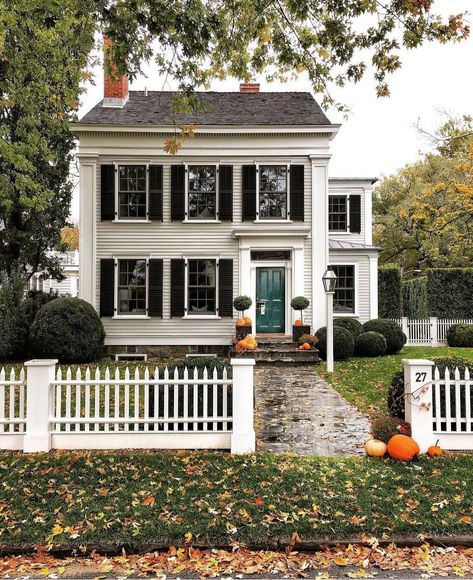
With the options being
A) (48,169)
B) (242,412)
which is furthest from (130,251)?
(242,412)

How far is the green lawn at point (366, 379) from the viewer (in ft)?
25.4

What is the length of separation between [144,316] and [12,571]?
10.5 m

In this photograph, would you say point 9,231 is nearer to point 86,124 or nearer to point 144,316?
point 86,124

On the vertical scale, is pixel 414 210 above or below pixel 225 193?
above

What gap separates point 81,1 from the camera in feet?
18.0

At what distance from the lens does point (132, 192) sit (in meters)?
14.0

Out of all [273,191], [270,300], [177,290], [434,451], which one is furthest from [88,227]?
[434,451]

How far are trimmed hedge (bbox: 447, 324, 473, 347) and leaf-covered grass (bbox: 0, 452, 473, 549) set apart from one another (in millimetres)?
12928

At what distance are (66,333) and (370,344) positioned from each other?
8.76 meters

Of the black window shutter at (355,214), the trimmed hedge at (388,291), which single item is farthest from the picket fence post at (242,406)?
the trimmed hedge at (388,291)

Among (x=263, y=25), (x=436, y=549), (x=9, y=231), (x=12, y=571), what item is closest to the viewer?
(x=12, y=571)

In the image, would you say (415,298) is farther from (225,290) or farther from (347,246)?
→ (225,290)

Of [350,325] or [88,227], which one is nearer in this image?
[88,227]

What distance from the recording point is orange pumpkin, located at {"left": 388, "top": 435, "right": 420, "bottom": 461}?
5004 mm
